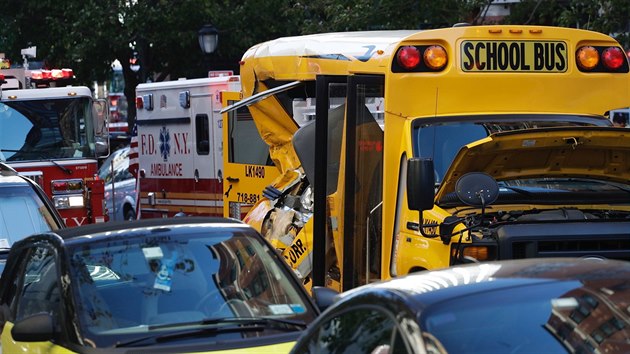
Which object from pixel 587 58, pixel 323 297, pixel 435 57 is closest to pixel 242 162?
pixel 435 57

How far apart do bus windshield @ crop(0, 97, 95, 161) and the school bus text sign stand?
983cm

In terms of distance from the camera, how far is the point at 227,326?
6766mm

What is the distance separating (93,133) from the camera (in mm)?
18875

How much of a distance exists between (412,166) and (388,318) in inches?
161

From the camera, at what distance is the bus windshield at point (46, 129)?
18422 millimetres

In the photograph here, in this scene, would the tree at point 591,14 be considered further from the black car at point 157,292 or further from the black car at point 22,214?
the black car at point 157,292

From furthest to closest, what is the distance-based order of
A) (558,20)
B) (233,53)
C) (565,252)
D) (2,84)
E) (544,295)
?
(233,53) < (558,20) < (2,84) < (565,252) < (544,295)

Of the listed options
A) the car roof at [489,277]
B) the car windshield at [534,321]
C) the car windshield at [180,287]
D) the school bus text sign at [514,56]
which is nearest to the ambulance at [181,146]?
the school bus text sign at [514,56]

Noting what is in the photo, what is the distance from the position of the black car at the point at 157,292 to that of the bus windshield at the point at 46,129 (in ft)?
36.2

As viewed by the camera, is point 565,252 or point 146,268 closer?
point 146,268

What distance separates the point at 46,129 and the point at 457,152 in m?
10.6

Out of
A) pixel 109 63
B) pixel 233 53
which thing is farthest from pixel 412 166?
pixel 109 63

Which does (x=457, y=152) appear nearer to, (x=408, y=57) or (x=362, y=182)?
(x=408, y=57)

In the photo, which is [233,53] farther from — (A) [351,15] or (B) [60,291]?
(B) [60,291]
